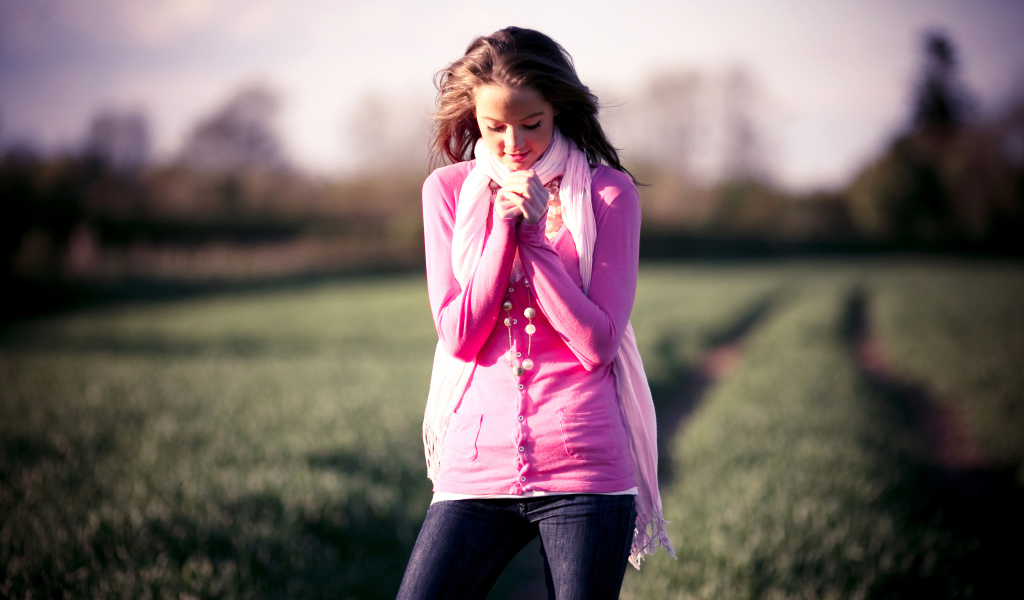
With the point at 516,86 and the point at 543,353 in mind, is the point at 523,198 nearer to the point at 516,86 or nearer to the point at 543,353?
the point at 516,86

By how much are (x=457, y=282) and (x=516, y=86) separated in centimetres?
55

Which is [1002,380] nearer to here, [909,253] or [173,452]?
[173,452]

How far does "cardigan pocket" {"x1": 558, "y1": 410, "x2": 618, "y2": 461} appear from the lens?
1787 millimetres

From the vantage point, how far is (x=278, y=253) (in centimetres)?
3166

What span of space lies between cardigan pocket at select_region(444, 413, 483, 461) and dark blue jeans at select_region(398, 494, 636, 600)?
13cm

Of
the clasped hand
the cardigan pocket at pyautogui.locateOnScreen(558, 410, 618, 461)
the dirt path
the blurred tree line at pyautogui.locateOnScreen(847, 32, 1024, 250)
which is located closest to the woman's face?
the clasped hand

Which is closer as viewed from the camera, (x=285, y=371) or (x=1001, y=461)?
(x=1001, y=461)

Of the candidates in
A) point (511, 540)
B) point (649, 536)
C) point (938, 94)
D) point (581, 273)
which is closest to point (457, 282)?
point (581, 273)

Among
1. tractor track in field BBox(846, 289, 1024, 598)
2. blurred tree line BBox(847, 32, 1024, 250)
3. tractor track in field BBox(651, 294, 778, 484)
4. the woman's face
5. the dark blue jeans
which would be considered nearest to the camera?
the dark blue jeans

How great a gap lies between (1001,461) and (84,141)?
34112 millimetres

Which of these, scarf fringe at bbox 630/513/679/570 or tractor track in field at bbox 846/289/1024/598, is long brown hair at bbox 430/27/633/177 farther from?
tractor track in field at bbox 846/289/1024/598

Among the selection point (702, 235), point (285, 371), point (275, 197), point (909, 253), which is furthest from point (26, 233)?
point (909, 253)

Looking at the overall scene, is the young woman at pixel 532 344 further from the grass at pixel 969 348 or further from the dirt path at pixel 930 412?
the grass at pixel 969 348

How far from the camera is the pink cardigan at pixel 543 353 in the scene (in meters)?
1.78
